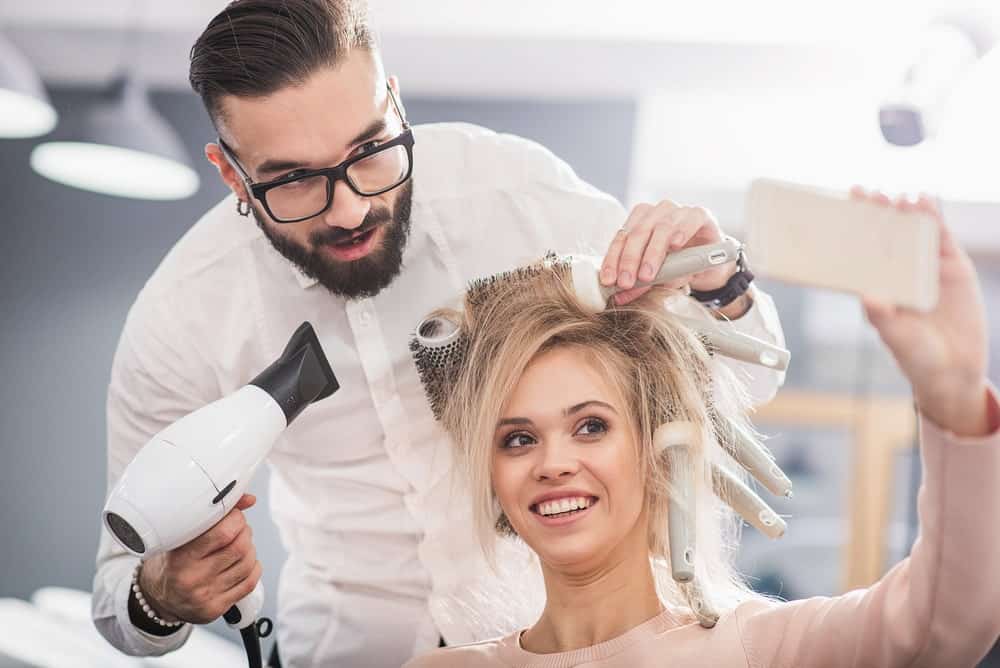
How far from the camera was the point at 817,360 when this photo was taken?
3.35 m

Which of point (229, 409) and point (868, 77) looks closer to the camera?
point (229, 409)

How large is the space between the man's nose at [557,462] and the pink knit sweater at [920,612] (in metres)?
0.24

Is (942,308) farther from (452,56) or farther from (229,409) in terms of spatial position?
(452,56)

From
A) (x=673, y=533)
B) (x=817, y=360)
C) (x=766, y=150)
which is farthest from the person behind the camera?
(x=817, y=360)

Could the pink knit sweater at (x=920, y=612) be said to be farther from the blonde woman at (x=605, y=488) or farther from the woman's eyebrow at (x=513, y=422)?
the woman's eyebrow at (x=513, y=422)

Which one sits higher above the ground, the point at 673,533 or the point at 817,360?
the point at 673,533

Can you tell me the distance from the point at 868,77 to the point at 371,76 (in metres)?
1.65

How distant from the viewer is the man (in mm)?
1409

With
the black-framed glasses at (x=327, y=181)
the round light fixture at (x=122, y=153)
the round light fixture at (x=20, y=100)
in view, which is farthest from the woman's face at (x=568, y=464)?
the round light fixture at (x=20, y=100)

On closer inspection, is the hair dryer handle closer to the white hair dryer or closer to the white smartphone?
the white hair dryer

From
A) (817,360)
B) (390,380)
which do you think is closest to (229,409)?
(390,380)

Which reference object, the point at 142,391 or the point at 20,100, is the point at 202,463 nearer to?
the point at 142,391

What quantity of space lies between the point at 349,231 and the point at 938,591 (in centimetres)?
85

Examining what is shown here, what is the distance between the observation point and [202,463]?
1.27 meters
